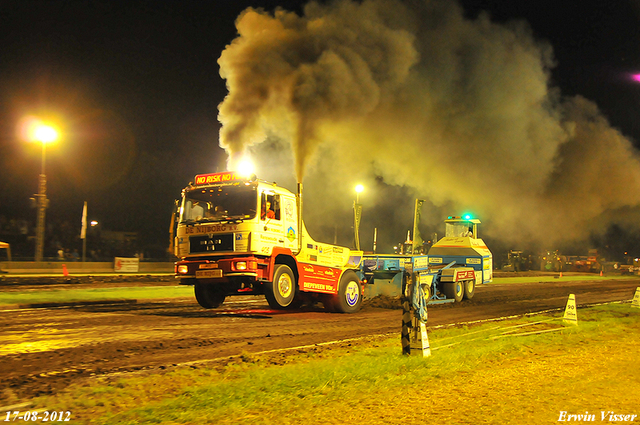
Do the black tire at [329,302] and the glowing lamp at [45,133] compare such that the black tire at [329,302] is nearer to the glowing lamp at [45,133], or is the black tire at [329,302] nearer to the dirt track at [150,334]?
the dirt track at [150,334]

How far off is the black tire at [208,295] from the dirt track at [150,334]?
0.29m

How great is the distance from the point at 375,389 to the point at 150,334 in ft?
16.8

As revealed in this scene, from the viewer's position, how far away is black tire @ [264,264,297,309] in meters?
12.4

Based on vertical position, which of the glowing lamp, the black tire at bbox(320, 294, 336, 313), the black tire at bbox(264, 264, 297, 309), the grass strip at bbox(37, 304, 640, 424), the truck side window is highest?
the glowing lamp

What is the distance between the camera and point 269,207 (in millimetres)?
12656

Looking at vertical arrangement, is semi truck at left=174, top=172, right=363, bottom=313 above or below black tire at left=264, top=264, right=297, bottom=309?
above

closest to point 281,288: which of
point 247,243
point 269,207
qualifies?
point 247,243

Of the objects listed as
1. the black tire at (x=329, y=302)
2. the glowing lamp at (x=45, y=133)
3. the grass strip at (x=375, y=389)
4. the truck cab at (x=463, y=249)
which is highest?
the glowing lamp at (x=45, y=133)

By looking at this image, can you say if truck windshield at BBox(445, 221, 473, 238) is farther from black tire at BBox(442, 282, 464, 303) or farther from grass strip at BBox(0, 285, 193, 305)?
grass strip at BBox(0, 285, 193, 305)

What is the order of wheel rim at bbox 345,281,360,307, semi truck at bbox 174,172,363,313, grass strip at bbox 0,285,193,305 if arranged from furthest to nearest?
grass strip at bbox 0,285,193,305, wheel rim at bbox 345,281,360,307, semi truck at bbox 174,172,363,313

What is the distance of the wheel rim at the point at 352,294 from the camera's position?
48.5 ft

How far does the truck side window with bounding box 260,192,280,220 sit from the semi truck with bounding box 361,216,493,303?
12.9 feet

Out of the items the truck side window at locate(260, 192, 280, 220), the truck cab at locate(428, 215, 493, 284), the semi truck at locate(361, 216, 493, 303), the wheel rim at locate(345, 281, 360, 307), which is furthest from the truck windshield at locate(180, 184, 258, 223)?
the truck cab at locate(428, 215, 493, 284)

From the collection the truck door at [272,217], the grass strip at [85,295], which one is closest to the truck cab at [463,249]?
the truck door at [272,217]
